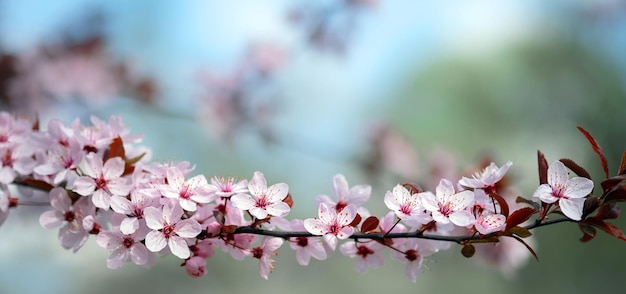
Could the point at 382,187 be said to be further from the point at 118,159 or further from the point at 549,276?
the point at 549,276

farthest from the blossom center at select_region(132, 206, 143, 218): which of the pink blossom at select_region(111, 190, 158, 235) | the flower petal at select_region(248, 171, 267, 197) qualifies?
the flower petal at select_region(248, 171, 267, 197)

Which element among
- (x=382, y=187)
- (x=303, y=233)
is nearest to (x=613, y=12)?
(x=382, y=187)

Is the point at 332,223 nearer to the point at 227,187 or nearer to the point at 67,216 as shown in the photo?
the point at 227,187

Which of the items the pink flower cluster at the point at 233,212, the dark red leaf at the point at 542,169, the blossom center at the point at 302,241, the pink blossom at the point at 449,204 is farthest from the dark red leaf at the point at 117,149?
A: the dark red leaf at the point at 542,169

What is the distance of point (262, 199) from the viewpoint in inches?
20.7

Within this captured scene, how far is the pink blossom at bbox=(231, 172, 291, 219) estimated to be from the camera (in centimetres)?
52

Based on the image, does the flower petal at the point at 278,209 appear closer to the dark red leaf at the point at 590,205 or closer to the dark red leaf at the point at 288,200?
the dark red leaf at the point at 288,200

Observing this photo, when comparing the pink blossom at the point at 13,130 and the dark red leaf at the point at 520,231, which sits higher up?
the dark red leaf at the point at 520,231

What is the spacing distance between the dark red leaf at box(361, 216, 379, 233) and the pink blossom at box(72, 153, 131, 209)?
22cm

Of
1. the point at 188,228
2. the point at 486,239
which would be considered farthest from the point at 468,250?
the point at 188,228

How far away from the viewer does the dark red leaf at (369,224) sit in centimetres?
54

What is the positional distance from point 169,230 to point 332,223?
142mm

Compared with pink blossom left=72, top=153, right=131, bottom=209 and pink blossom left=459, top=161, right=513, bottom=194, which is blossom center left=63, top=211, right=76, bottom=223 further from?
pink blossom left=459, top=161, right=513, bottom=194

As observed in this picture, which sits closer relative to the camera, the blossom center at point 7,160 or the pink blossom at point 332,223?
the pink blossom at point 332,223
